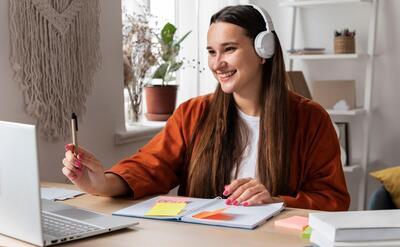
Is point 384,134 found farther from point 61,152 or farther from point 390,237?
point 390,237

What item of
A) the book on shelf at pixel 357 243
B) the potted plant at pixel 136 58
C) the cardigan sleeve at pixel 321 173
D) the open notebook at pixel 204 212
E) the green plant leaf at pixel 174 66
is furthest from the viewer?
the green plant leaf at pixel 174 66

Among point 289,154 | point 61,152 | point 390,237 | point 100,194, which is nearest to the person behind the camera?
point 390,237

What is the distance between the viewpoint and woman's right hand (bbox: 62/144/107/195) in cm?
145

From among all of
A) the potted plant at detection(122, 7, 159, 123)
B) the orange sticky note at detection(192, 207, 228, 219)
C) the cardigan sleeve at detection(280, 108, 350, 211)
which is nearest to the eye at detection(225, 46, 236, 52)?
the cardigan sleeve at detection(280, 108, 350, 211)

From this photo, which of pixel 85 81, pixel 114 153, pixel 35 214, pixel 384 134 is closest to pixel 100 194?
pixel 35 214

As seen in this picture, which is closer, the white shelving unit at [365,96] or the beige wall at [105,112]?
the beige wall at [105,112]

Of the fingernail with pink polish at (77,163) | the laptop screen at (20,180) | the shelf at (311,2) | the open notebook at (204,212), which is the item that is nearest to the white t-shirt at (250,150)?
the open notebook at (204,212)

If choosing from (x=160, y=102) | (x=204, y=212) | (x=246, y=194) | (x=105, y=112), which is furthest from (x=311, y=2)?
(x=204, y=212)

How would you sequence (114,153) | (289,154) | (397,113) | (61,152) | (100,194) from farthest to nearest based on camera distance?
(397,113), (114,153), (61,152), (289,154), (100,194)

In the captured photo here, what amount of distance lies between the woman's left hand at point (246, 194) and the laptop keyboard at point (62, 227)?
37 centimetres

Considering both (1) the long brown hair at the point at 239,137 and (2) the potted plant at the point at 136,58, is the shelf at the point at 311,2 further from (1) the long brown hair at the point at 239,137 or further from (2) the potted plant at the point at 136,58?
(1) the long brown hair at the point at 239,137

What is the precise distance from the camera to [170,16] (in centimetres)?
325

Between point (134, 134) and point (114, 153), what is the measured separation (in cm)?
14

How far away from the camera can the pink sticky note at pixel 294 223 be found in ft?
4.09
